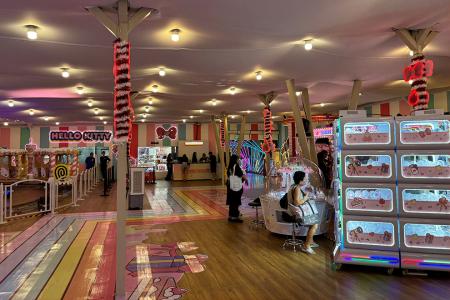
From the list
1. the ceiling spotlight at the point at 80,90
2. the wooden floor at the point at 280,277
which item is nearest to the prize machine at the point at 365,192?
the wooden floor at the point at 280,277

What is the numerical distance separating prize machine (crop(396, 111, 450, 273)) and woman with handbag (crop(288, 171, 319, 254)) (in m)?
1.37

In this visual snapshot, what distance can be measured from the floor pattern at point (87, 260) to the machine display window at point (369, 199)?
2322 millimetres

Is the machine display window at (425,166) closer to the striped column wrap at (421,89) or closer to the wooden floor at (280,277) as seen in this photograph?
the wooden floor at (280,277)

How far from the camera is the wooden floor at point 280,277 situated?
3.94 metres

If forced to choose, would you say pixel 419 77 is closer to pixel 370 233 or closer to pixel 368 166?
pixel 368 166

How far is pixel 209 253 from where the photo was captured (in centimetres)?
555

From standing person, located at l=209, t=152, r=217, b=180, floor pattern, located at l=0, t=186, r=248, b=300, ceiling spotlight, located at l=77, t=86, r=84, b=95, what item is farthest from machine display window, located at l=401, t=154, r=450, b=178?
standing person, located at l=209, t=152, r=217, b=180

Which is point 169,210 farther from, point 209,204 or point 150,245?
point 150,245

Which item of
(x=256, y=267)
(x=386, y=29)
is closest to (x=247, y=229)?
(x=256, y=267)

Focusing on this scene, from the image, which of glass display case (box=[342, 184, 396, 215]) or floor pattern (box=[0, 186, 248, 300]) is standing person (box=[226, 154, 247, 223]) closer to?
floor pattern (box=[0, 186, 248, 300])

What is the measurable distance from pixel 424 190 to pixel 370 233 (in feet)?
2.98

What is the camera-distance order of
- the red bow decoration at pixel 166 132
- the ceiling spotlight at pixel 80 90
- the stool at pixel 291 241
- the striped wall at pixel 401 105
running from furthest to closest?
1. the red bow decoration at pixel 166 132
2. the striped wall at pixel 401 105
3. the ceiling spotlight at pixel 80 90
4. the stool at pixel 291 241

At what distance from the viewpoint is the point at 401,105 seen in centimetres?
1382

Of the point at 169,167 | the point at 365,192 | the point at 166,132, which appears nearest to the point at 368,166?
the point at 365,192
